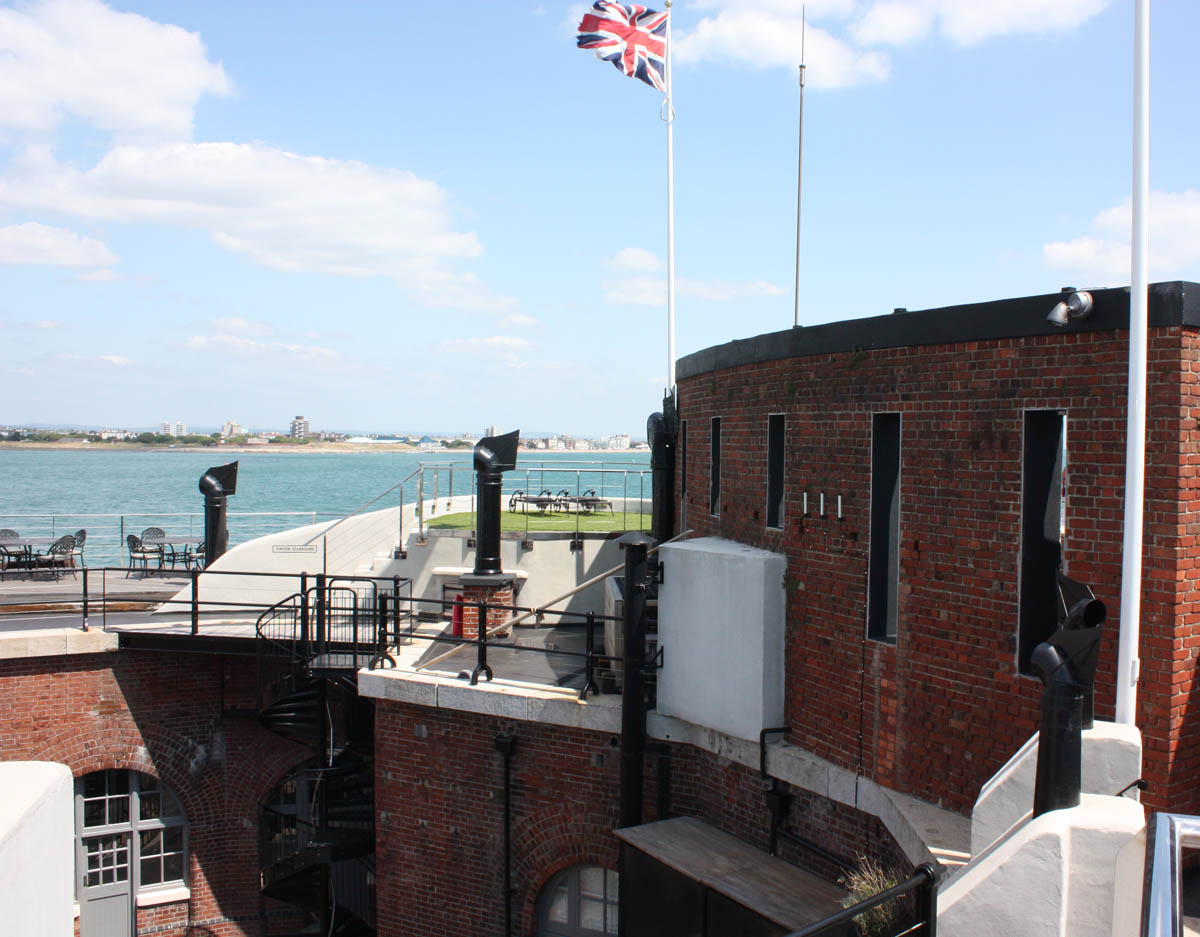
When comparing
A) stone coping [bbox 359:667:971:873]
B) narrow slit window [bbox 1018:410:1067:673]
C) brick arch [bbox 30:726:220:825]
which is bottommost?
brick arch [bbox 30:726:220:825]

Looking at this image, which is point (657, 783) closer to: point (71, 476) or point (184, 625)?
point (184, 625)

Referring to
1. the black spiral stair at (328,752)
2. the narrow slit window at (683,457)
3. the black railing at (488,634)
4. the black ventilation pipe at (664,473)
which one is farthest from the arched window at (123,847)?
the narrow slit window at (683,457)

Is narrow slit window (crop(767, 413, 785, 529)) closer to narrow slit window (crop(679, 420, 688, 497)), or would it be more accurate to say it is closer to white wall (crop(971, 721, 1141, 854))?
narrow slit window (crop(679, 420, 688, 497))

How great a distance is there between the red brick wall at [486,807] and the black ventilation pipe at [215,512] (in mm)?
7872

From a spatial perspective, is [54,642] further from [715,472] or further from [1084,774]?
[1084,774]

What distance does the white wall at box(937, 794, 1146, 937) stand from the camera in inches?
193

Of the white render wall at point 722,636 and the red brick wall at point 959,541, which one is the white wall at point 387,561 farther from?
the red brick wall at point 959,541

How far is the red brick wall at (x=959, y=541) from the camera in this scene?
6.27 meters

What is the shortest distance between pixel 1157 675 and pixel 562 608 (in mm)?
11413

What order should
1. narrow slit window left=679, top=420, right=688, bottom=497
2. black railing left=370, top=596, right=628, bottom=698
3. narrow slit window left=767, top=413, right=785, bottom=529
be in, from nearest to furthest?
narrow slit window left=767, top=413, right=785, bottom=529 → black railing left=370, top=596, right=628, bottom=698 → narrow slit window left=679, top=420, right=688, bottom=497

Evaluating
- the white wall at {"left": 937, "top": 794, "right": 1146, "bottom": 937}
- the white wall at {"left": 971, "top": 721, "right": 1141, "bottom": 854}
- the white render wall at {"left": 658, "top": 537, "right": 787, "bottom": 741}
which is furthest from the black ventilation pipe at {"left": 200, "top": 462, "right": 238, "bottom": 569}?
the white wall at {"left": 937, "top": 794, "right": 1146, "bottom": 937}

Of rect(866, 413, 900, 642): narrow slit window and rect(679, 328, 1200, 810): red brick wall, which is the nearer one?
A: rect(679, 328, 1200, 810): red brick wall

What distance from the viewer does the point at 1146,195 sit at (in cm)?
634

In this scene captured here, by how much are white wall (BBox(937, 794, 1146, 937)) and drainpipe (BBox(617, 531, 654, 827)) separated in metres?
5.35
